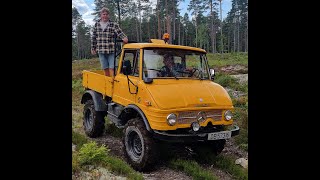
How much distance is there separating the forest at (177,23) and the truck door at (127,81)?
0.95ft

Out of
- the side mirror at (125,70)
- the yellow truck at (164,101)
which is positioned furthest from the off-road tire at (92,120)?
the side mirror at (125,70)

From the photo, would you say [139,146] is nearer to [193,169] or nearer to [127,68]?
[193,169]

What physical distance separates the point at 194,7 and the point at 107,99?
7.38 feet

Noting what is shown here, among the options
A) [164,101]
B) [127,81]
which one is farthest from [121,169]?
[127,81]

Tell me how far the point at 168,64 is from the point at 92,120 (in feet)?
5.55

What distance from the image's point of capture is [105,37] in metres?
4.40

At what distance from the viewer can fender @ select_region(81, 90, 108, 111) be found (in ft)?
16.9

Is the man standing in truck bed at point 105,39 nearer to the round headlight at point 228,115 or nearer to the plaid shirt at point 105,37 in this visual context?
the plaid shirt at point 105,37

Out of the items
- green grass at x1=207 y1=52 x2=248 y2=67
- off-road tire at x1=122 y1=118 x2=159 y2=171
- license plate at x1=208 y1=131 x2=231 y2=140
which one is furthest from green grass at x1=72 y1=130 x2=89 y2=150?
green grass at x1=207 y1=52 x2=248 y2=67

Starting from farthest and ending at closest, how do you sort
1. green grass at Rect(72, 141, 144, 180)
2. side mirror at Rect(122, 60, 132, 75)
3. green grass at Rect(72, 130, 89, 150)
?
side mirror at Rect(122, 60, 132, 75) < green grass at Rect(72, 130, 89, 150) < green grass at Rect(72, 141, 144, 180)

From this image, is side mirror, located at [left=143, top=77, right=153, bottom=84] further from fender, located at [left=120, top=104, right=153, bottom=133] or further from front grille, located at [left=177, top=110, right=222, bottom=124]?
front grille, located at [left=177, top=110, right=222, bottom=124]
